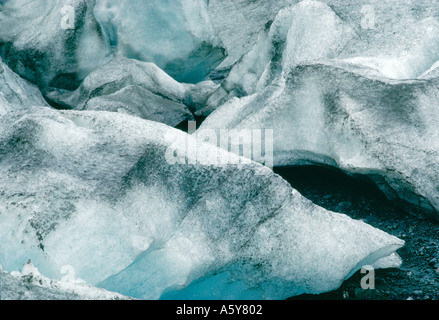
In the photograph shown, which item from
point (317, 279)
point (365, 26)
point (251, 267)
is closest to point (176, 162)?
point (251, 267)

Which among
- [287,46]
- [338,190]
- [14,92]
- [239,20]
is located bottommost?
[338,190]

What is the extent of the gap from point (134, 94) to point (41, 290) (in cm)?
259

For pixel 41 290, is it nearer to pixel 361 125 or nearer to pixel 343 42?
pixel 361 125

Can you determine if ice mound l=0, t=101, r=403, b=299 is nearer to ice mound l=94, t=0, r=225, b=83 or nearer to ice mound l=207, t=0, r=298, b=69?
ice mound l=94, t=0, r=225, b=83

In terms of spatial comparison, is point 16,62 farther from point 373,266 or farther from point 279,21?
point 373,266

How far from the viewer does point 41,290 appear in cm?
167

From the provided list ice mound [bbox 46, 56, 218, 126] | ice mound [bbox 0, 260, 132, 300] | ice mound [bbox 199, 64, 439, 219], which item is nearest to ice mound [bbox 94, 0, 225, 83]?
ice mound [bbox 46, 56, 218, 126]

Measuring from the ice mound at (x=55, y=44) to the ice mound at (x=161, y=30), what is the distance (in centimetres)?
17

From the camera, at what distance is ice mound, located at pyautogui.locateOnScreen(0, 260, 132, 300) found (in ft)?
5.22

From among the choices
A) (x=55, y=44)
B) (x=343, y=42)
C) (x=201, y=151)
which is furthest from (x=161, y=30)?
(x=201, y=151)

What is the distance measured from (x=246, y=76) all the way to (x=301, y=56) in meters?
0.83

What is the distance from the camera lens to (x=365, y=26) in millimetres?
3779

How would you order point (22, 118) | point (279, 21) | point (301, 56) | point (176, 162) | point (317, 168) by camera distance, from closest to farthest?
point (176, 162)
point (22, 118)
point (317, 168)
point (301, 56)
point (279, 21)

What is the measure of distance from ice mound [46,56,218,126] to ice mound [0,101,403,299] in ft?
5.51
